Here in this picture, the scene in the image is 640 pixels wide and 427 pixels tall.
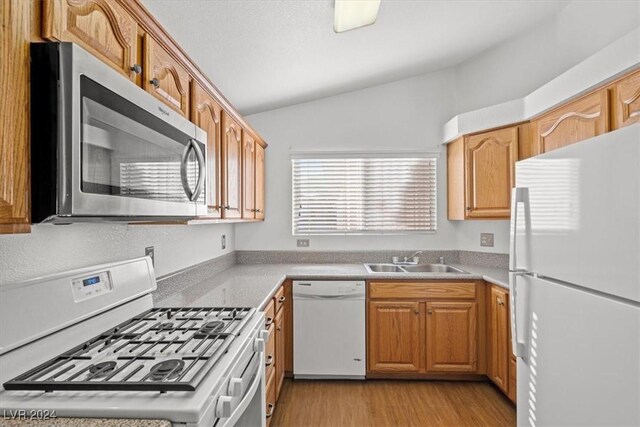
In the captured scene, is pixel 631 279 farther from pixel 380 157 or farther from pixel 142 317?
pixel 380 157

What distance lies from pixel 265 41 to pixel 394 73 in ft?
5.28

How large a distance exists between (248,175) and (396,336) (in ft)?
5.64

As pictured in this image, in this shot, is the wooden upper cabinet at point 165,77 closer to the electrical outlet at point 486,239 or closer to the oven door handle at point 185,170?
the oven door handle at point 185,170

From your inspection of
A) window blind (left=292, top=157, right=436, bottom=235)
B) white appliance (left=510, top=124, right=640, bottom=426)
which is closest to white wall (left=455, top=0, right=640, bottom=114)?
window blind (left=292, top=157, right=436, bottom=235)

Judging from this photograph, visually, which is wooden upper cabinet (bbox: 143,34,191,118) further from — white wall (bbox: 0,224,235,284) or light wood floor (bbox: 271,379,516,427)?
light wood floor (bbox: 271,379,516,427)

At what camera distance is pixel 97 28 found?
100 centimetres

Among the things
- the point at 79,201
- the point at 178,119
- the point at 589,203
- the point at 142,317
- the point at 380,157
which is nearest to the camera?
the point at 79,201

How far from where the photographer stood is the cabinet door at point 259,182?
10.5 feet

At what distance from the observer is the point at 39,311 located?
3.58ft

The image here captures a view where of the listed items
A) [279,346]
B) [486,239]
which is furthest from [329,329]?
[486,239]

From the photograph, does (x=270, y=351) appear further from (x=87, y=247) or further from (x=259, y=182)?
(x=259, y=182)

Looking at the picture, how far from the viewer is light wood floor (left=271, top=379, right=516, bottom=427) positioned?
93.2 inches

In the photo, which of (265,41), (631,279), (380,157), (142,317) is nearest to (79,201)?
(142,317)

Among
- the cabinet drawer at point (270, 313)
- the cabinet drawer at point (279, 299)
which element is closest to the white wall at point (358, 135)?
the cabinet drawer at point (279, 299)
